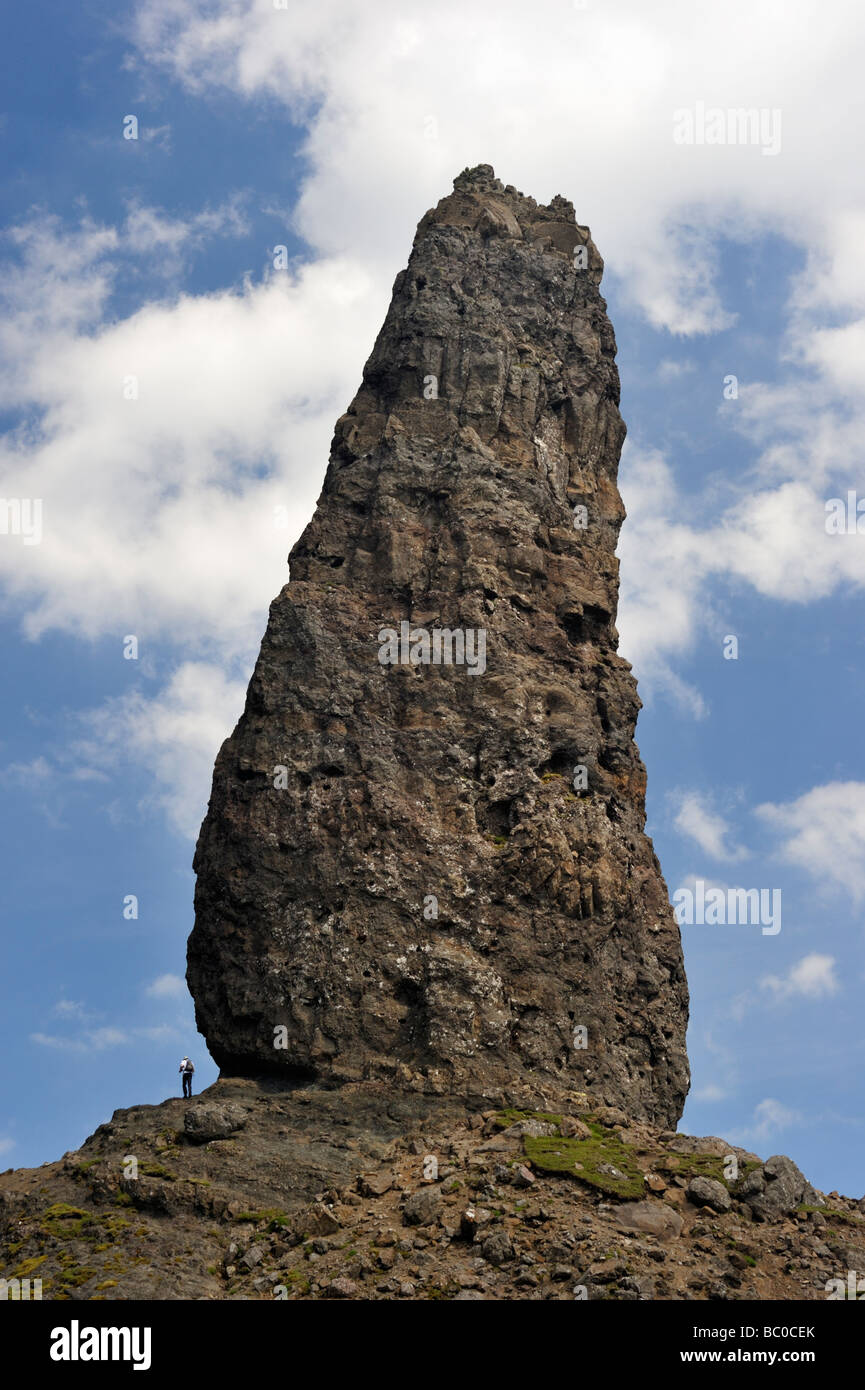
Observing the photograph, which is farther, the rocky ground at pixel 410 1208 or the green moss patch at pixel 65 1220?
the green moss patch at pixel 65 1220

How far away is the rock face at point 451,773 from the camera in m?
45.8

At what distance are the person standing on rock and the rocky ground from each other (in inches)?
108

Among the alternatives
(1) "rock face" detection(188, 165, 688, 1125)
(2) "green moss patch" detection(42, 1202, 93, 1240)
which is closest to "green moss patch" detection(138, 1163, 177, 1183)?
(2) "green moss patch" detection(42, 1202, 93, 1240)

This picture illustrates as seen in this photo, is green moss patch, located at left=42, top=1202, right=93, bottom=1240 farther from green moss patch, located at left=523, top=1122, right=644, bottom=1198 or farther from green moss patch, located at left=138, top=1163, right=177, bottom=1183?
green moss patch, located at left=523, top=1122, right=644, bottom=1198

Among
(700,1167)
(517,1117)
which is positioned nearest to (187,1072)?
(517,1117)

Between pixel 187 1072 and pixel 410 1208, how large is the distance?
39.9 feet

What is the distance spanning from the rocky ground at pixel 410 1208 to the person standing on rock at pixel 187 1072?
2.75 m

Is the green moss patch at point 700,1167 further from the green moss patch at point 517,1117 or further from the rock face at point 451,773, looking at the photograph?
the rock face at point 451,773

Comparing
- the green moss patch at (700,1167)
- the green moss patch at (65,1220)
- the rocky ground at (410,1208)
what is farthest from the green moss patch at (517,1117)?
the green moss patch at (65,1220)

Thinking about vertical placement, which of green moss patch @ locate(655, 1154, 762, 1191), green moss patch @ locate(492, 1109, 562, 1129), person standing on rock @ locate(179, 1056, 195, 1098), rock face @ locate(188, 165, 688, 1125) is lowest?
green moss patch @ locate(655, 1154, 762, 1191)

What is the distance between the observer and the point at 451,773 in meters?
50.0

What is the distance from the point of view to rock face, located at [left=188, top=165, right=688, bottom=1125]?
4575 centimetres
